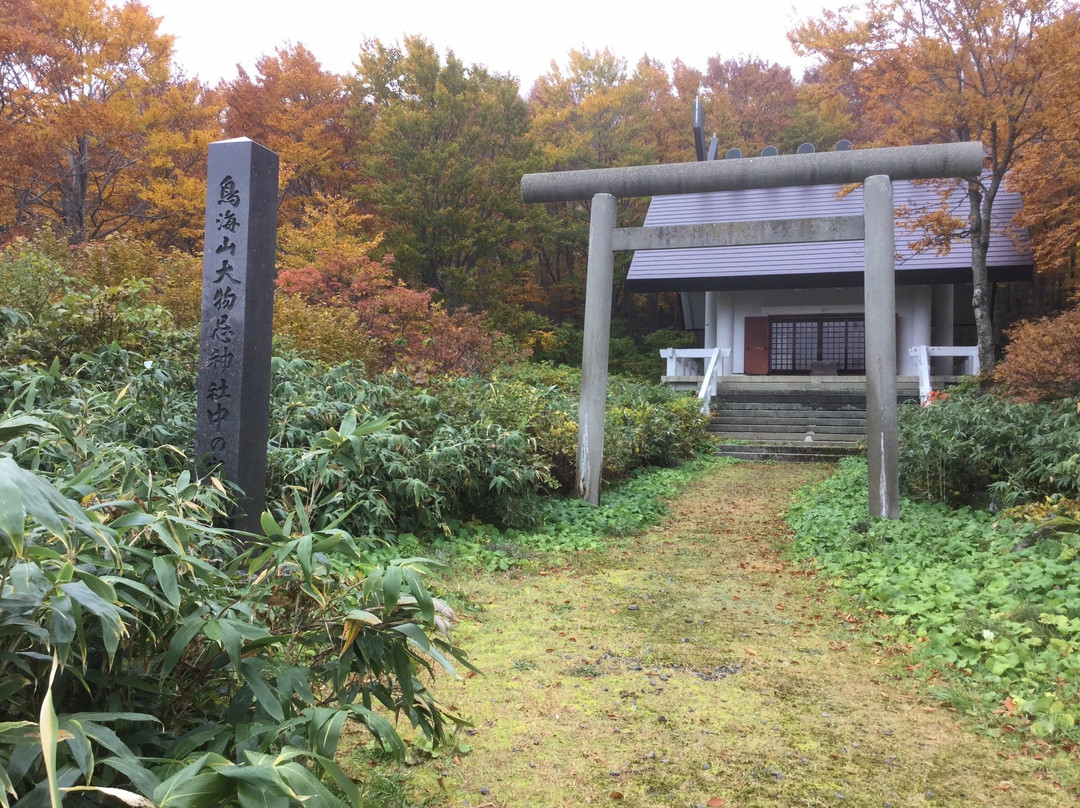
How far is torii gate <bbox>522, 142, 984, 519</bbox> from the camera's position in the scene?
23.9ft

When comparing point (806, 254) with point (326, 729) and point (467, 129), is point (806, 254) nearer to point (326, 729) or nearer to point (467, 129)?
point (467, 129)

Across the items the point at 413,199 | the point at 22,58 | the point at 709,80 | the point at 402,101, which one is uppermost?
the point at 709,80

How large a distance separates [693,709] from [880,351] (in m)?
5.03

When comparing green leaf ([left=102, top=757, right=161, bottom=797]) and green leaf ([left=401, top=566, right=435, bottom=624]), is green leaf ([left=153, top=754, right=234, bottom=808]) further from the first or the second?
Result: green leaf ([left=401, top=566, right=435, bottom=624])

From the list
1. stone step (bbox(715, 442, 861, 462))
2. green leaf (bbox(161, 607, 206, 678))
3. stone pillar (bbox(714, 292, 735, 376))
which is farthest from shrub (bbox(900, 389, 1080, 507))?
stone pillar (bbox(714, 292, 735, 376))

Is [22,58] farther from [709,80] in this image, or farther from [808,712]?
[709,80]

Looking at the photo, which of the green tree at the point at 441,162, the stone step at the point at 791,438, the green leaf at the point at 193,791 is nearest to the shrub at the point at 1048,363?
the stone step at the point at 791,438

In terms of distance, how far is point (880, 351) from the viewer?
7332mm

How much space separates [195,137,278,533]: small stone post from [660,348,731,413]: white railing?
36.9 feet

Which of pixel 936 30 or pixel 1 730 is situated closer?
pixel 1 730

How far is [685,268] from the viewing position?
18938 millimetres

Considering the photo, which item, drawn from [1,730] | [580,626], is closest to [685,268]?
[580,626]

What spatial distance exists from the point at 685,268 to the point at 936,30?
7.40 m

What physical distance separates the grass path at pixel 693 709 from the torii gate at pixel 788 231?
2381 millimetres
